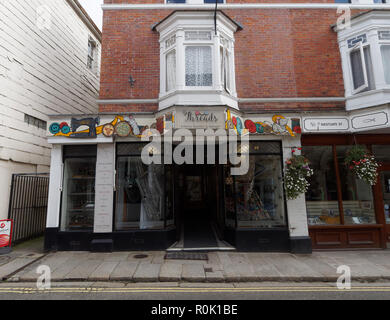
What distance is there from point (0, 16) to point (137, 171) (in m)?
7.37

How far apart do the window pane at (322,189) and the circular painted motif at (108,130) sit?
6673 millimetres

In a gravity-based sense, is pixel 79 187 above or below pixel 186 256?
above

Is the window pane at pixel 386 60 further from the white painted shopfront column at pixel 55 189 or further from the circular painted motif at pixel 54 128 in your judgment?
the white painted shopfront column at pixel 55 189

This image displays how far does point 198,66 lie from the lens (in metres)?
7.51

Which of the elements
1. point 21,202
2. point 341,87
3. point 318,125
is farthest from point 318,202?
point 21,202

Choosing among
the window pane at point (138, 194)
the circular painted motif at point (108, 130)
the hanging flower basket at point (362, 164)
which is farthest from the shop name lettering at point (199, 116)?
the hanging flower basket at point (362, 164)

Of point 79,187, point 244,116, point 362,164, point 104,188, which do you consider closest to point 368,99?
point 362,164

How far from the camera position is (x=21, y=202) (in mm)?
8453

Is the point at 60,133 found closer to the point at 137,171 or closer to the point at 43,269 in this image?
the point at 137,171

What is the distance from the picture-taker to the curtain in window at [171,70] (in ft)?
25.2

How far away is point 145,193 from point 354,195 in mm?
7467

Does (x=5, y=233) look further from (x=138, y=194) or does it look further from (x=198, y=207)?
(x=198, y=207)

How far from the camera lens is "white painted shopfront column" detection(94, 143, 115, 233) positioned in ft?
23.5

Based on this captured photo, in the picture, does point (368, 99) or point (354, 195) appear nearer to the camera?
point (368, 99)
